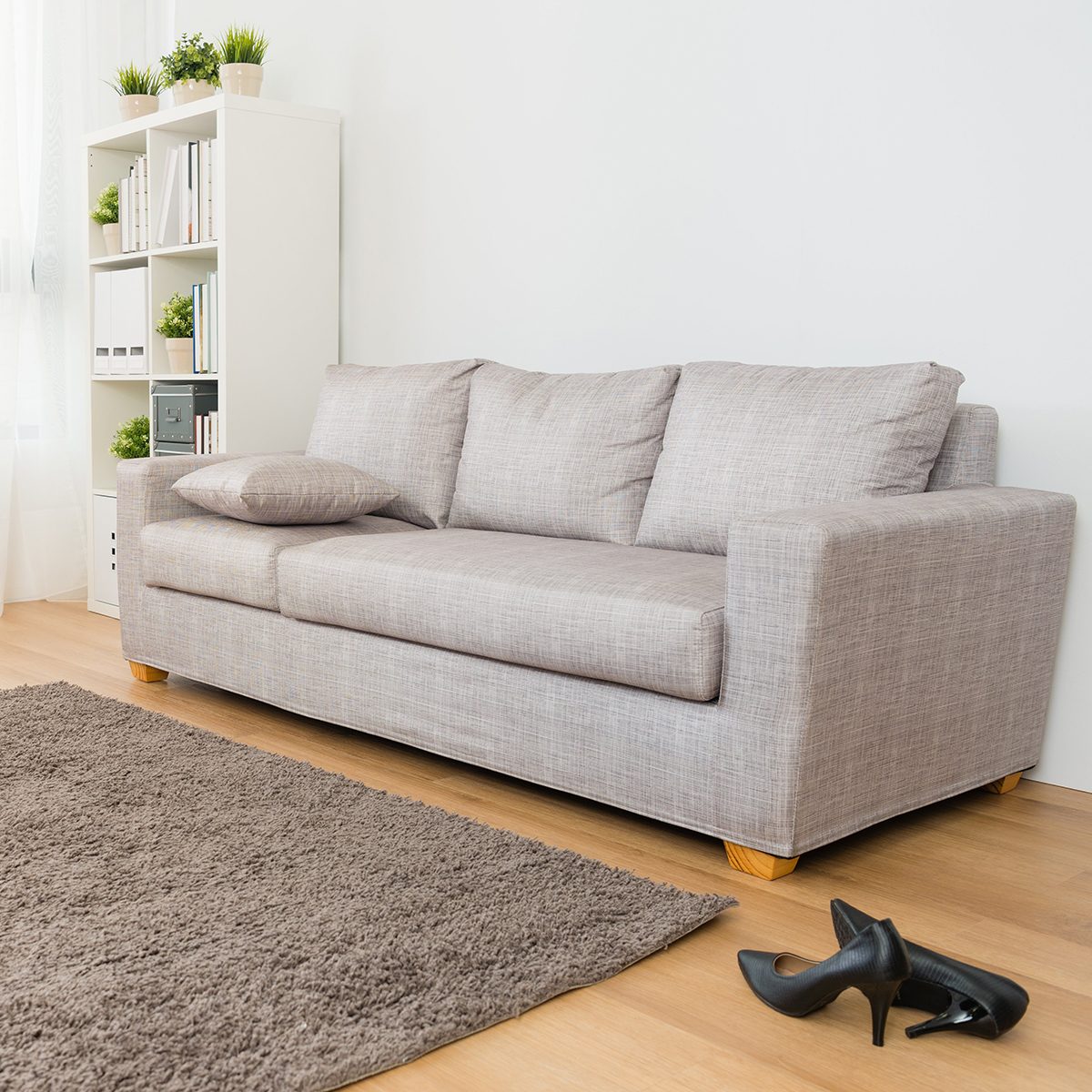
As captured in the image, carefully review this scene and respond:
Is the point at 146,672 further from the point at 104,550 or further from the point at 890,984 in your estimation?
the point at 890,984

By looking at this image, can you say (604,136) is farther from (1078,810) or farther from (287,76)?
(1078,810)

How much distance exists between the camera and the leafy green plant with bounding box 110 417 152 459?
432cm

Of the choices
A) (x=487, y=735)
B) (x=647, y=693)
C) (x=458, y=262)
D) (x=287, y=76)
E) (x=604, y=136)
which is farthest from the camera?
(x=287, y=76)

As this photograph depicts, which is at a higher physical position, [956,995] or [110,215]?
[110,215]

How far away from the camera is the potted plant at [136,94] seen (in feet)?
14.0

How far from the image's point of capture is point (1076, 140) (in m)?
2.48

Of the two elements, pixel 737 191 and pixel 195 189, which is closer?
pixel 737 191

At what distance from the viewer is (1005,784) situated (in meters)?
2.53

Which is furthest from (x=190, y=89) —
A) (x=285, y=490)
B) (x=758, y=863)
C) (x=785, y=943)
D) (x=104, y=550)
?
(x=785, y=943)

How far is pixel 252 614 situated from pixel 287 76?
7.43 feet

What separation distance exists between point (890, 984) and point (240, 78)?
3435mm

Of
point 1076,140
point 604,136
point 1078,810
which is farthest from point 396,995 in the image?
point 604,136

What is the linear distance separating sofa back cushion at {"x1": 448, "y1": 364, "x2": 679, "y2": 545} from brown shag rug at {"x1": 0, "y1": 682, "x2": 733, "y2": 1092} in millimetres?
840

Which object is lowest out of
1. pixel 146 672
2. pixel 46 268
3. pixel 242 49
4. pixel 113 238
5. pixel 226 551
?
pixel 146 672
